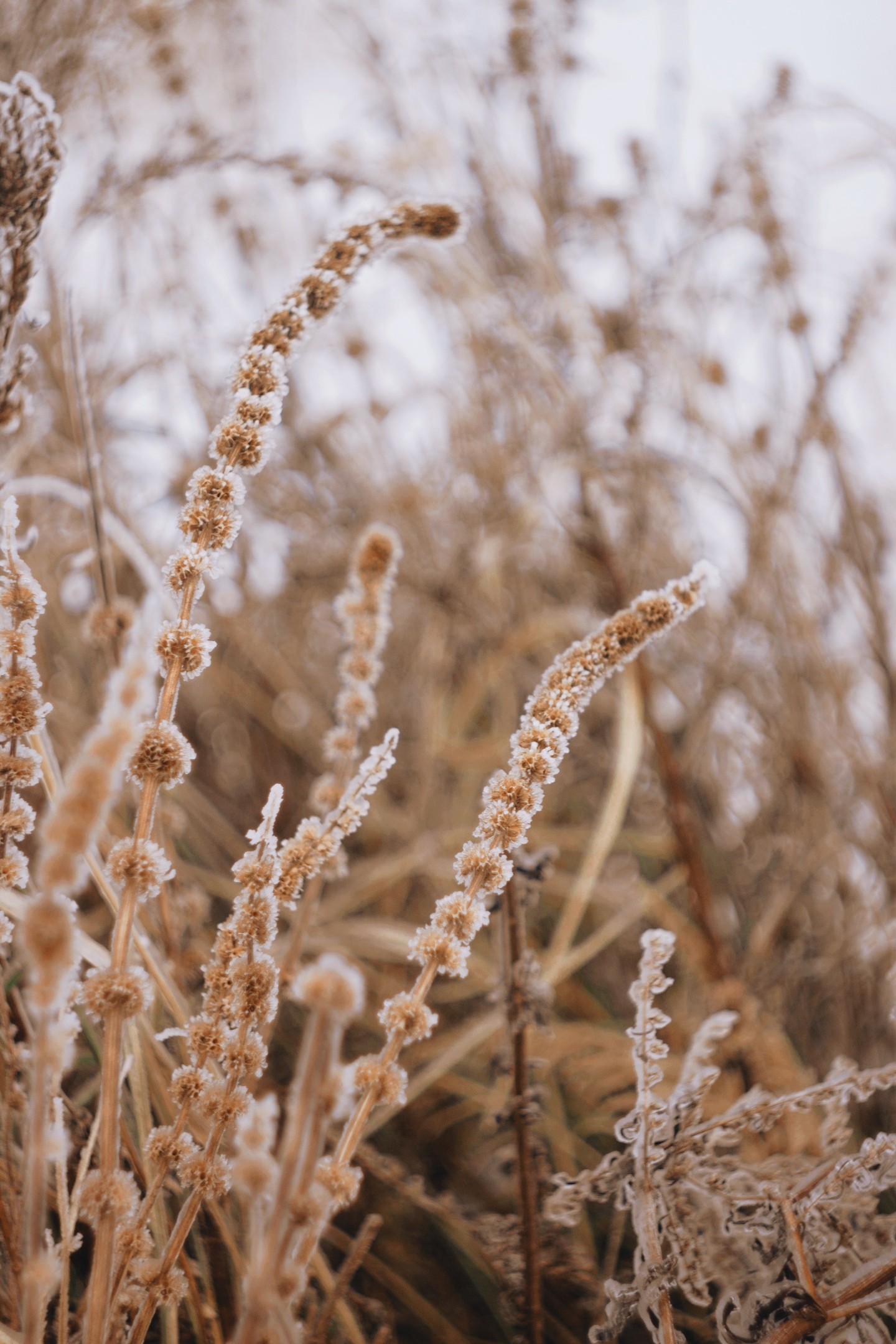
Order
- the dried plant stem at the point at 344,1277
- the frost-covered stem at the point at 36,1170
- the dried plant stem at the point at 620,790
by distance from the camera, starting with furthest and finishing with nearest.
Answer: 1. the dried plant stem at the point at 620,790
2. the dried plant stem at the point at 344,1277
3. the frost-covered stem at the point at 36,1170

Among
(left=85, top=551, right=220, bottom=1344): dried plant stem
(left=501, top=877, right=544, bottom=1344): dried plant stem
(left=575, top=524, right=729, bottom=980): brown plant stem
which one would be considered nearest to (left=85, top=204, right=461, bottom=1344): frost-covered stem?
(left=85, top=551, right=220, bottom=1344): dried plant stem

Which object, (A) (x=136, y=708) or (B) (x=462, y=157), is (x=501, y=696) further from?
(A) (x=136, y=708)

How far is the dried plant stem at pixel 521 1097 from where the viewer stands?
10.6 inches

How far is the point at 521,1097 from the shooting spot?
27cm

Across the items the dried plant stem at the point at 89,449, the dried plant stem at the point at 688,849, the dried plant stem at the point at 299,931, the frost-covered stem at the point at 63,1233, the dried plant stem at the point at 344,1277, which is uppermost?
the dried plant stem at the point at 89,449

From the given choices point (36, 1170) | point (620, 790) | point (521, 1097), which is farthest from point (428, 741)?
point (36, 1170)

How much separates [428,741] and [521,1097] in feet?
1.12

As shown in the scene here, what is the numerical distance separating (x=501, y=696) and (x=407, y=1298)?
37cm

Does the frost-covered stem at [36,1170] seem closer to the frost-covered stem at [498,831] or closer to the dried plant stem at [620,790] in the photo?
the frost-covered stem at [498,831]

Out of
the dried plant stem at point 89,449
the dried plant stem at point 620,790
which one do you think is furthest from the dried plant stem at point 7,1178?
the dried plant stem at point 620,790

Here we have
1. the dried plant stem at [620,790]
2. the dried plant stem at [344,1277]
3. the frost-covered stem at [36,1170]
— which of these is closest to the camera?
the frost-covered stem at [36,1170]

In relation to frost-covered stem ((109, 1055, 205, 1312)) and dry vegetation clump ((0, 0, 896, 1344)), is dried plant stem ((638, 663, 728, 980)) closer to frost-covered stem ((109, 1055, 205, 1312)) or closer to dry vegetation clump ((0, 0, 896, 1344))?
dry vegetation clump ((0, 0, 896, 1344))

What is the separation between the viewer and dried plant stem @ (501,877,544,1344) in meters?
0.27

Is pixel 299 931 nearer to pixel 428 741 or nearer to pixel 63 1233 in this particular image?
pixel 63 1233
